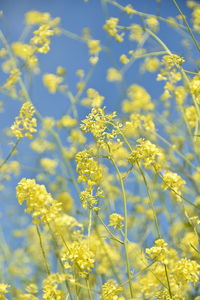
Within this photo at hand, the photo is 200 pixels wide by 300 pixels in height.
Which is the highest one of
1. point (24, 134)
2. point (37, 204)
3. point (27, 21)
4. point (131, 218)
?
point (27, 21)

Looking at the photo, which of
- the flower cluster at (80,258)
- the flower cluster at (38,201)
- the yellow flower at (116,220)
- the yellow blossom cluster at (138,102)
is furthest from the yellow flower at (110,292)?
the yellow blossom cluster at (138,102)

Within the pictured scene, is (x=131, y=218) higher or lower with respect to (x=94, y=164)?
higher

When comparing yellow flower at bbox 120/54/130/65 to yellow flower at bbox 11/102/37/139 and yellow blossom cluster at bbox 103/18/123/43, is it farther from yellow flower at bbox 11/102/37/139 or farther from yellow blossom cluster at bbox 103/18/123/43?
yellow flower at bbox 11/102/37/139

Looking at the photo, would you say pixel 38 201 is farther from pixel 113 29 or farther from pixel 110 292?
pixel 113 29

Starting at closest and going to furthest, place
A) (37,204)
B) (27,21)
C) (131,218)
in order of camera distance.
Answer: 1. (37,204)
2. (27,21)
3. (131,218)

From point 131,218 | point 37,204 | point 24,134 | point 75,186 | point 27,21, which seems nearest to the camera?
point 37,204

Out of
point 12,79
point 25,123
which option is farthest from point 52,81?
point 25,123

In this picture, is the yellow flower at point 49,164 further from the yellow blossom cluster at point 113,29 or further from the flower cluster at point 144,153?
the flower cluster at point 144,153

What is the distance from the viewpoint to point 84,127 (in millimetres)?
2463

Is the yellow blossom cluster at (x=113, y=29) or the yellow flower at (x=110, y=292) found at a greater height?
the yellow blossom cluster at (x=113, y=29)

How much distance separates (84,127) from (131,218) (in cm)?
291

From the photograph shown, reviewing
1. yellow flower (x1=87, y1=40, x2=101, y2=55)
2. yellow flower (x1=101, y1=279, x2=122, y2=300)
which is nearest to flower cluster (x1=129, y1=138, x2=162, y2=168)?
yellow flower (x1=101, y1=279, x2=122, y2=300)

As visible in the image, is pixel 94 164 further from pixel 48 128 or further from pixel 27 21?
pixel 27 21

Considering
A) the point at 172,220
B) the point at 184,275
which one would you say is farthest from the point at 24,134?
the point at 172,220
